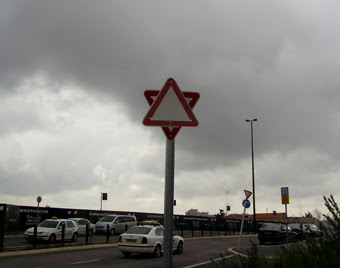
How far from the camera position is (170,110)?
3.97 meters

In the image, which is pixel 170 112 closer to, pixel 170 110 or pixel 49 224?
pixel 170 110

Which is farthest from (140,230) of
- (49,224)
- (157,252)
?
(49,224)

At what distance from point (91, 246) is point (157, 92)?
19671mm

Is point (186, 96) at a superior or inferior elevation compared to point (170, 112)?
superior

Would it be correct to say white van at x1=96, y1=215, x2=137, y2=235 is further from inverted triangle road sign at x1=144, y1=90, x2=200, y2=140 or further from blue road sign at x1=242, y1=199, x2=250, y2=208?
inverted triangle road sign at x1=144, y1=90, x2=200, y2=140

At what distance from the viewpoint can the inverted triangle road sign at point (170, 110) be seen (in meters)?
3.94

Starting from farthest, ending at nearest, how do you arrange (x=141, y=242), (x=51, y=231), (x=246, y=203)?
(x=246, y=203), (x=51, y=231), (x=141, y=242)

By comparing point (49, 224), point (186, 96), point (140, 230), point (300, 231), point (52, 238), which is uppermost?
point (186, 96)

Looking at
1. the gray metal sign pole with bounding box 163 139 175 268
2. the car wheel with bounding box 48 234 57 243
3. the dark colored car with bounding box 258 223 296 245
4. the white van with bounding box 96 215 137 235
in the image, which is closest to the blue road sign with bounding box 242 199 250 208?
the dark colored car with bounding box 258 223 296 245

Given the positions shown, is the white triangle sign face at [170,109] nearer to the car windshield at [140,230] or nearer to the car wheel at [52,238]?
the car windshield at [140,230]

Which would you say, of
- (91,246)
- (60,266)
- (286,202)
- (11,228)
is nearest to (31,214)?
(11,228)

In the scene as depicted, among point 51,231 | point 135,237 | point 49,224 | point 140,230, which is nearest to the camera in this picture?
point 135,237

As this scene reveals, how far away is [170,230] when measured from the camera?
3.51 m

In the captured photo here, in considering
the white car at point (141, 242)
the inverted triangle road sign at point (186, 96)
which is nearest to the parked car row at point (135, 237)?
the white car at point (141, 242)
